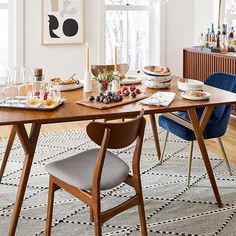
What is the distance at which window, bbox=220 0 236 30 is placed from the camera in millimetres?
5465

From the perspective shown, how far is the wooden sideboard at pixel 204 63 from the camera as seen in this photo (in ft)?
16.3

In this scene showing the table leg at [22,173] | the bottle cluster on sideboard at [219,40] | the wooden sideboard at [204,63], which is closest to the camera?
the table leg at [22,173]

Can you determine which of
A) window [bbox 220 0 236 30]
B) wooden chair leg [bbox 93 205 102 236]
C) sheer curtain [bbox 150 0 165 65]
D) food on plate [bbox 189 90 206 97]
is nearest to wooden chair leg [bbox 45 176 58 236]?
wooden chair leg [bbox 93 205 102 236]

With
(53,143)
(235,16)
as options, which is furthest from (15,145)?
(235,16)

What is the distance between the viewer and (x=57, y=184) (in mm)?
2369

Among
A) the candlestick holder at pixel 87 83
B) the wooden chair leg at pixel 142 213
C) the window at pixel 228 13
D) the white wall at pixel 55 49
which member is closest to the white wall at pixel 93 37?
the white wall at pixel 55 49

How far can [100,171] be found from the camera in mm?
2150

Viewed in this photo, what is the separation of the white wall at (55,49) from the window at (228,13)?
5.31 feet

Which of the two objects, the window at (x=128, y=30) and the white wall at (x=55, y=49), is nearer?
the white wall at (x=55, y=49)

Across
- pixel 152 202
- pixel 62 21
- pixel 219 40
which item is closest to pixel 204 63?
pixel 219 40

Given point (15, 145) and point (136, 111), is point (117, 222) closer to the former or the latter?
point (136, 111)

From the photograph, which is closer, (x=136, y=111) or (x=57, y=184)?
(x=57, y=184)

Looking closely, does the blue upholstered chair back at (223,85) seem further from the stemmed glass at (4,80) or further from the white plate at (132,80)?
the stemmed glass at (4,80)

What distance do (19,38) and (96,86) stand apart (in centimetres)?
238
